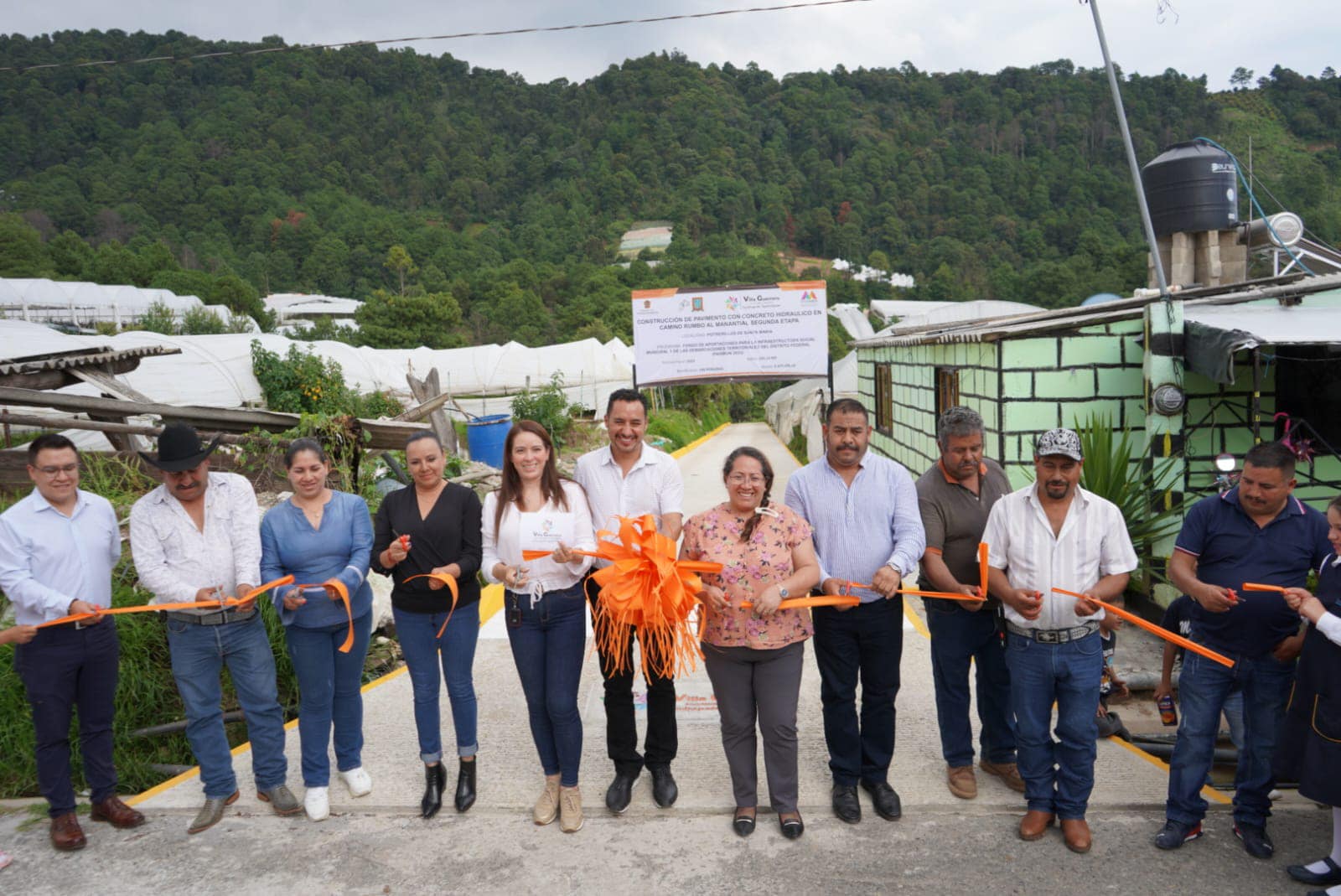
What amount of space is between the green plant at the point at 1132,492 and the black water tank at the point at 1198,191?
350cm

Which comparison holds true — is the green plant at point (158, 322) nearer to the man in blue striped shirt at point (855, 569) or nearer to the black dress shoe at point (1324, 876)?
the man in blue striped shirt at point (855, 569)

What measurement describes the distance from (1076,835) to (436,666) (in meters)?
2.68

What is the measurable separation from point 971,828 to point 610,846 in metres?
1.46

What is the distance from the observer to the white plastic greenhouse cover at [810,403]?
18281mm

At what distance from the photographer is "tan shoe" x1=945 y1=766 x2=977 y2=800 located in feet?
12.6

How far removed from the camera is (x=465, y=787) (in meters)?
3.87

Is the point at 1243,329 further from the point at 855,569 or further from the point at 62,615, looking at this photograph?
the point at 62,615

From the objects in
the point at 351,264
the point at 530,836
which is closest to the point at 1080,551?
the point at 530,836

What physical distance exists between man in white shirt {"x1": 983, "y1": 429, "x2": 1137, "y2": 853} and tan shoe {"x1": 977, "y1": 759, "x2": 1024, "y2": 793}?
1.26 feet

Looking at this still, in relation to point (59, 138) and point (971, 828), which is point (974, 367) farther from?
point (59, 138)

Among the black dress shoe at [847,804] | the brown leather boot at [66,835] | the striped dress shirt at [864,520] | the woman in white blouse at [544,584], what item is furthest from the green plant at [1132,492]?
the brown leather boot at [66,835]

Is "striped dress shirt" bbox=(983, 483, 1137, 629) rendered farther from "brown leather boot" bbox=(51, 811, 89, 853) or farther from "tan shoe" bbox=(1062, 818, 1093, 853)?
"brown leather boot" bbox=(51, 811, 89, 853)

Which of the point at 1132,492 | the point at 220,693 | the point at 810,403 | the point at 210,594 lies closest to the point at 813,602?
the point at 210,594

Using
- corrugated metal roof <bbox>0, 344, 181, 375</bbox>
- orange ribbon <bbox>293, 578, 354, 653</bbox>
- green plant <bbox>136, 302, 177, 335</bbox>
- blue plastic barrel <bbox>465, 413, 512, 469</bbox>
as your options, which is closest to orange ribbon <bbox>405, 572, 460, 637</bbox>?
orange ribbon <bbox>293, 578, 354, 653</bbox>
